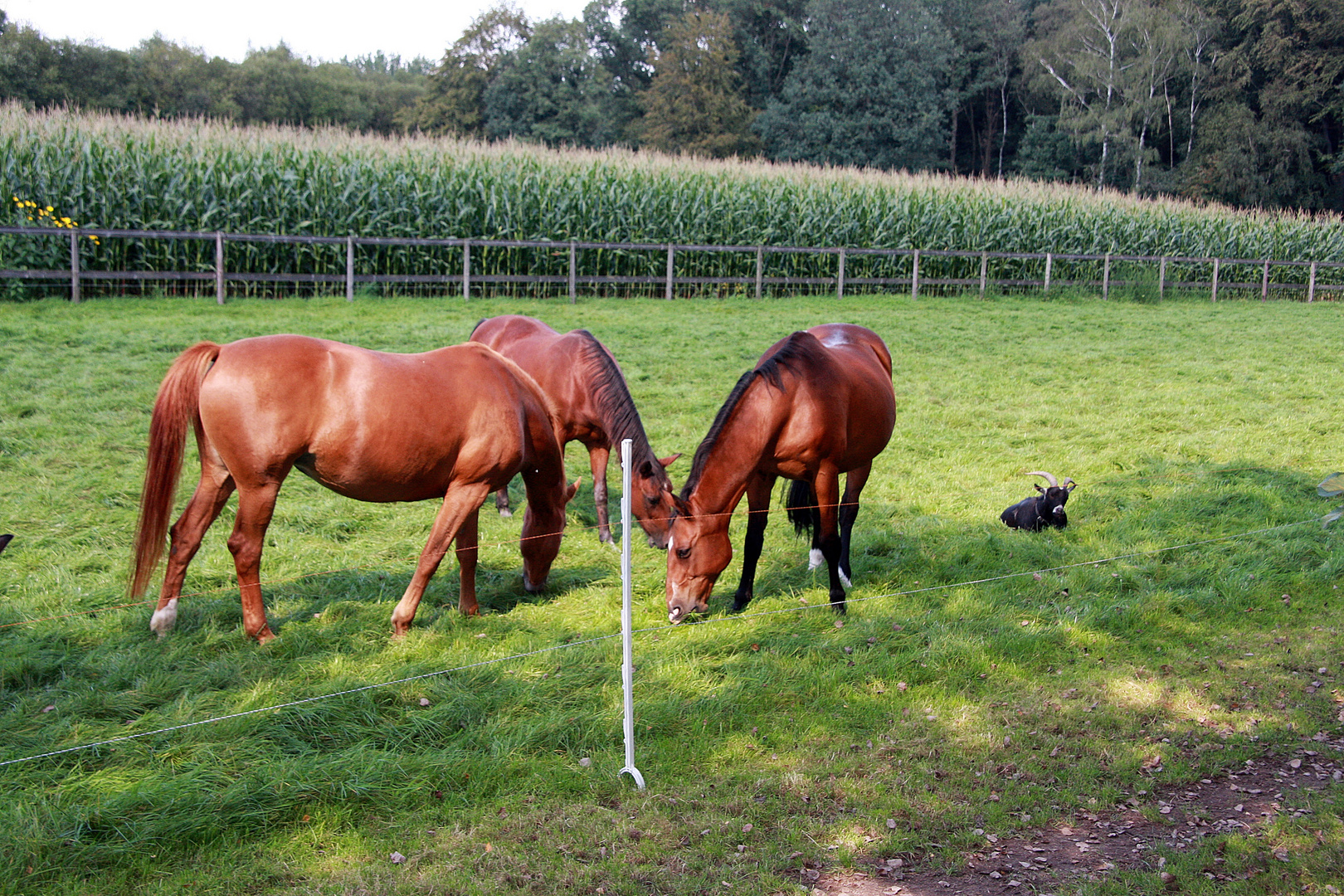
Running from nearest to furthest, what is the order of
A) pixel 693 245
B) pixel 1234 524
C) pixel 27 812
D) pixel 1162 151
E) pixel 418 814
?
1. pixel 27 812
2. pixel 418 814
3. pixel 1234 524
4. pixel 693 245
5. pixel 1162 151

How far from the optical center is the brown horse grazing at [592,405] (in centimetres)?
592

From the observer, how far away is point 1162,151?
52500 mm

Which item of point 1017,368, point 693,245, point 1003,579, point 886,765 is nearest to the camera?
point 886,765

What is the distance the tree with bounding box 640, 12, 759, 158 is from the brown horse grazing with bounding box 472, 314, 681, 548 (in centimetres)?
3998

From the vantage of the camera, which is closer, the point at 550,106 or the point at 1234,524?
the point at 1234,524

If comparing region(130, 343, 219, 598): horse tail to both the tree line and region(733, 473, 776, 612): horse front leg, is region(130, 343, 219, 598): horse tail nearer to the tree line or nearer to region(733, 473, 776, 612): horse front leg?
region(733, 473, 776, 612): horse front leg

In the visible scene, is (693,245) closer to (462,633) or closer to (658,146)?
(462,633)

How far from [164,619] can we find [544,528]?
1982mm

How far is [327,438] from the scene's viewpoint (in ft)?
14.9

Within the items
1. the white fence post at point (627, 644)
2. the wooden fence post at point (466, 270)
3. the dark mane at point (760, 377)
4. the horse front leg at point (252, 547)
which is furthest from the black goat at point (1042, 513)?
the wooden fence post at point (466, 270)

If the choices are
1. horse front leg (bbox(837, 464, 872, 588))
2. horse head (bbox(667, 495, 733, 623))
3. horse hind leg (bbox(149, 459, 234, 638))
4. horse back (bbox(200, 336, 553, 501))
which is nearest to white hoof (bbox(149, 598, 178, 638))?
horse hind leg (bbox(149, 459, 234, 638))

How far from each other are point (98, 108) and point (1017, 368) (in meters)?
40.6

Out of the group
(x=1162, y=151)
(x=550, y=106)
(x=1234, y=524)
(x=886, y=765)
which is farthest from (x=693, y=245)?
(x=1162, y=151)

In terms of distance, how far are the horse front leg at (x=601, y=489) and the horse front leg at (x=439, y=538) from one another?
1885mm
